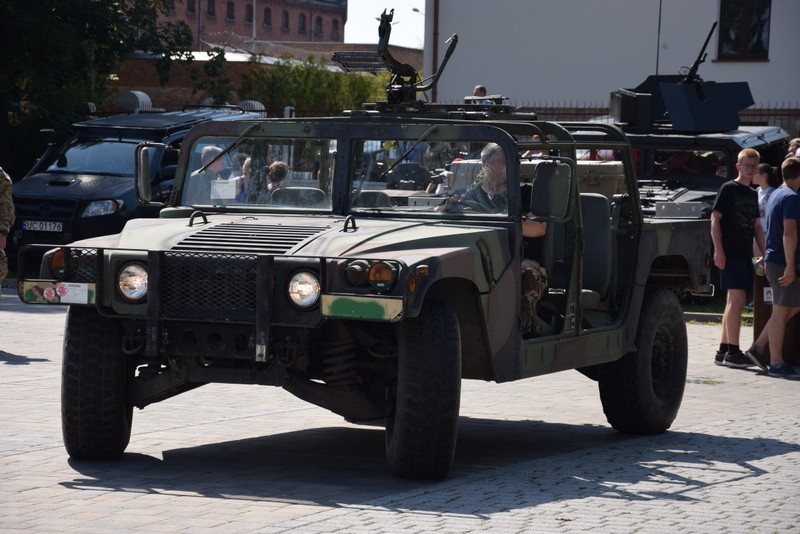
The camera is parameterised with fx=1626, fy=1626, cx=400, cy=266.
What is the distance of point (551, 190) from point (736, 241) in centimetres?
609

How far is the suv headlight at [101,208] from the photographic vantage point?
1956 centimetres

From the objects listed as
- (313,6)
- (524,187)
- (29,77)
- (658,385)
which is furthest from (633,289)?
(313,6)

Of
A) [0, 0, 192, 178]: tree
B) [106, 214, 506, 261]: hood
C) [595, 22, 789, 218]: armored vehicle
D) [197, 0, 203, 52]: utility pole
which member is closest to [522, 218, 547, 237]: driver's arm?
[106, 214, 506, 261]: hood

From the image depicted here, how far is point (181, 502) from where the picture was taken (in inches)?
284

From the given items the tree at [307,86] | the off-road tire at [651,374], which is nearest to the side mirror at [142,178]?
the off-road tire at [651,374]

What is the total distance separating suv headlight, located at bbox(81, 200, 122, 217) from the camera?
770 inches

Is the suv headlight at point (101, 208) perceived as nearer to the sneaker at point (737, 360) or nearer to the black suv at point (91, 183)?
the black suv at point (91, 183)

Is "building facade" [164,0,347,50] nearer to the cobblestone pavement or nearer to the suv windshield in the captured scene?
the suv windshield

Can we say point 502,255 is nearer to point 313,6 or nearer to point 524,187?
point 524,187

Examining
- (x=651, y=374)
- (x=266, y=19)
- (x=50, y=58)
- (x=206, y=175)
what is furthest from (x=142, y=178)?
(x=266, y=19)

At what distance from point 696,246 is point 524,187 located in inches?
91.3

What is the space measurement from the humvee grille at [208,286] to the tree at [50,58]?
16.6m

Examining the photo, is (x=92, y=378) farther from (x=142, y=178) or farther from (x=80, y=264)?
(x=142, y=178)

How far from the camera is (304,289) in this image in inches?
300
